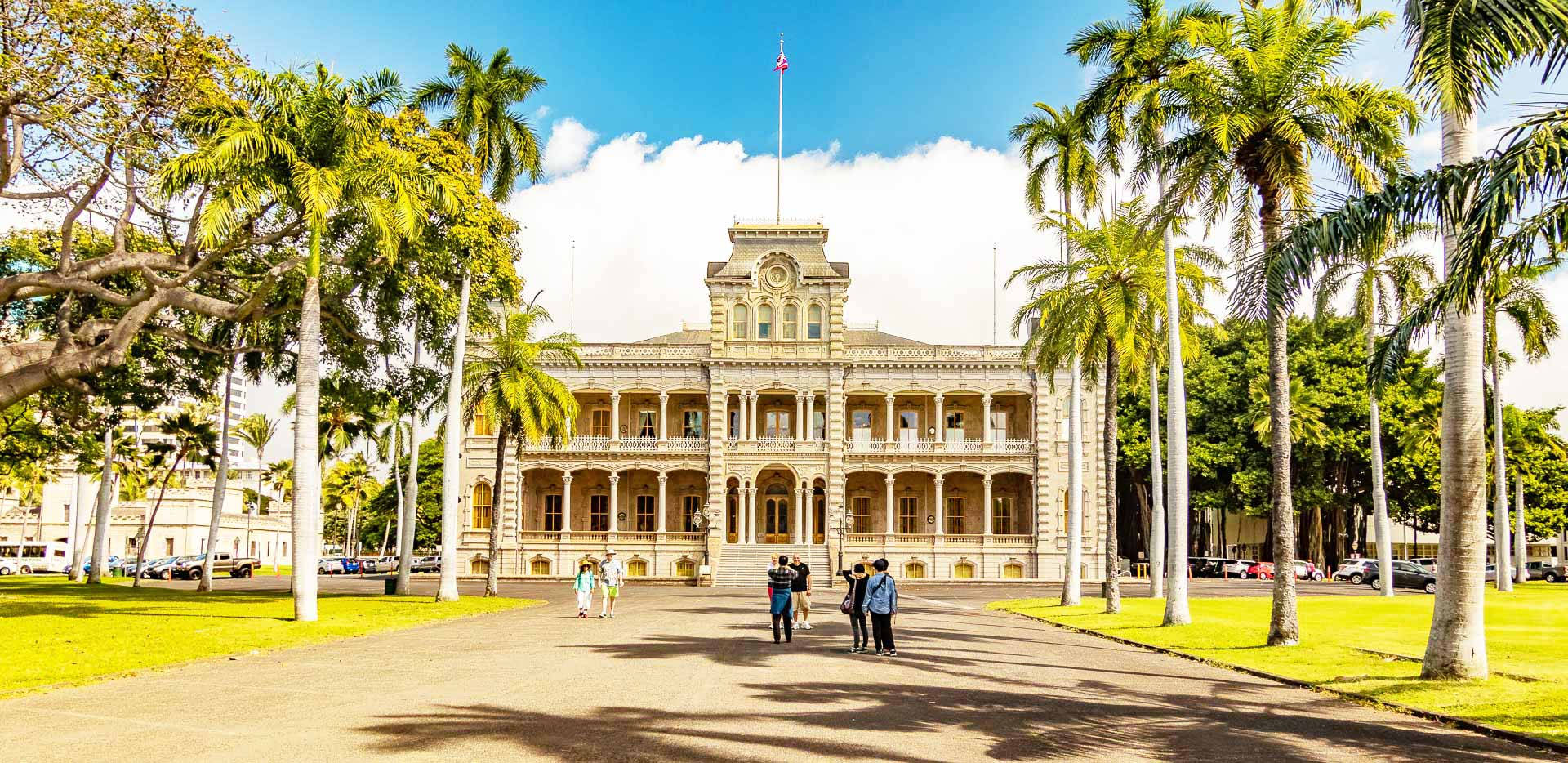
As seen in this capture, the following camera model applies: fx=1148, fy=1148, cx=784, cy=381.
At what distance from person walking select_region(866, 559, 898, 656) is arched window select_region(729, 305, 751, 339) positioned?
119 ft

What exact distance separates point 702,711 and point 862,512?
148 ft

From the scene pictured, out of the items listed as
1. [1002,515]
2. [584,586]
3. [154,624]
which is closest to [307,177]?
[154,624]

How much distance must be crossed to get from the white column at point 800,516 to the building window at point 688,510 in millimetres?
5109

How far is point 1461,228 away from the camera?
39.5 feet

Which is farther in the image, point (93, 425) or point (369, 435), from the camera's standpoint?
point (369, 435)

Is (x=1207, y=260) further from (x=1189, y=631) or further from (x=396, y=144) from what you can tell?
(x=396, y=144)

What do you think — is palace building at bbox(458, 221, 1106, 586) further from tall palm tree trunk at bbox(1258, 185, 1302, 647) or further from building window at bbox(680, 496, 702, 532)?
tall palm tree trunk at bbox(1258, 185, 1302, 647)

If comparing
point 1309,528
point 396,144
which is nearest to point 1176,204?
point 396,144

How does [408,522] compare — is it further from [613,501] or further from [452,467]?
[613,501]

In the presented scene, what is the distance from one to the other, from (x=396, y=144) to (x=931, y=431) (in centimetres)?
3474

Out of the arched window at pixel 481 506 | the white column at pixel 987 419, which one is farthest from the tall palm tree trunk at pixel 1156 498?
the arched window at pixel 481 506

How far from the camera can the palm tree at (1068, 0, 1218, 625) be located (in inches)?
909

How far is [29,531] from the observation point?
81250mm

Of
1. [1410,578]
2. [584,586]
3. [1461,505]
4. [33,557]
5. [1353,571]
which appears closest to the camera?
[1461,505]
